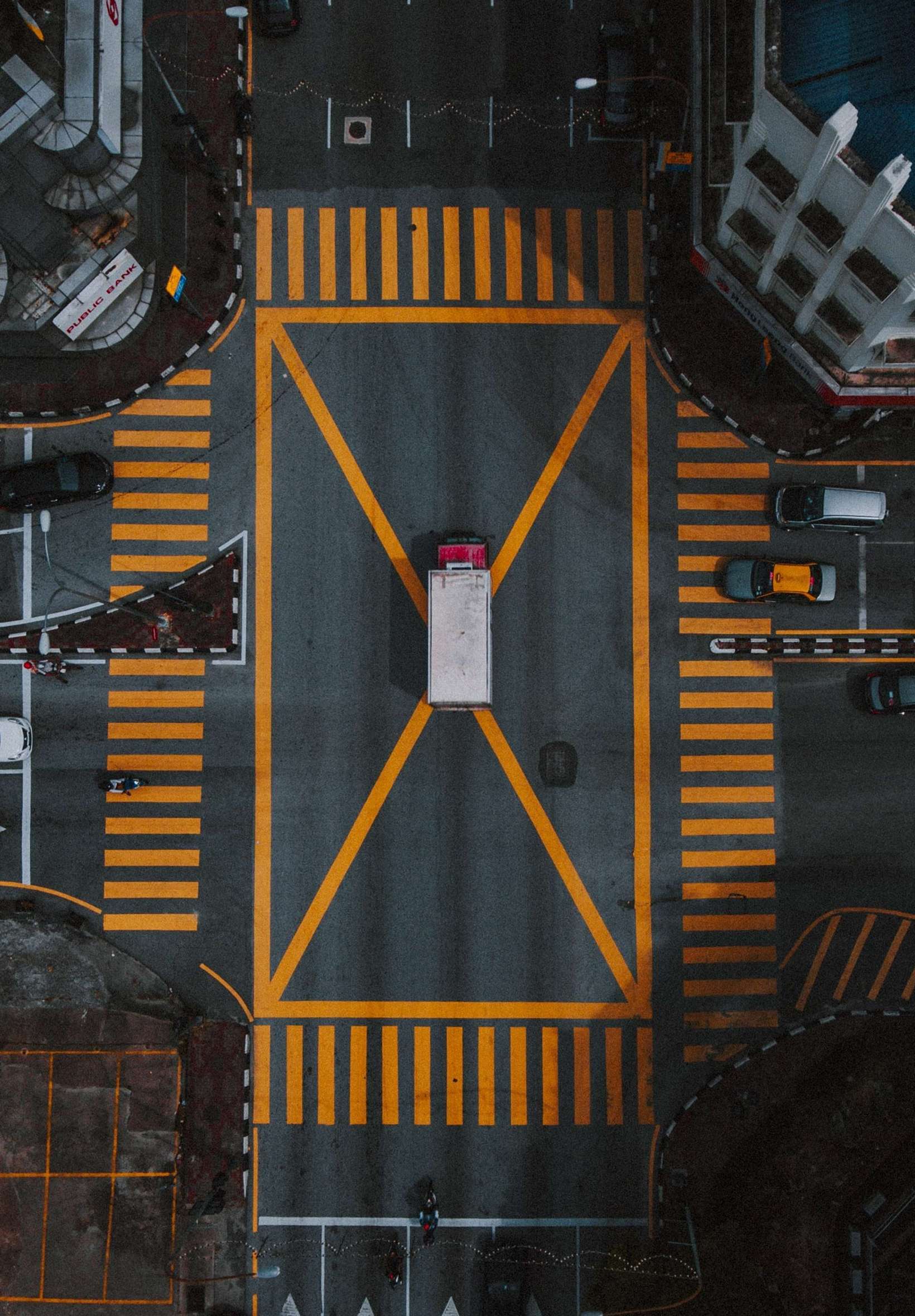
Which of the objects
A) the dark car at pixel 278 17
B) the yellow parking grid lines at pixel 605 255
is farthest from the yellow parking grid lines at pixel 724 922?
the dark car at pixel 278 17

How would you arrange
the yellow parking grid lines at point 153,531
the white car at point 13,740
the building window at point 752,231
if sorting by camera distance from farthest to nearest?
the yellow parking grid lines at point 153,531 → the white car at point 13,740 → the building window at point 752,231

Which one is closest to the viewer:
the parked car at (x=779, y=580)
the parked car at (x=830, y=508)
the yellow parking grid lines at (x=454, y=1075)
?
the parked car at (x=830, y=508)

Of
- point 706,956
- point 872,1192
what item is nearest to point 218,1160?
point 706,956

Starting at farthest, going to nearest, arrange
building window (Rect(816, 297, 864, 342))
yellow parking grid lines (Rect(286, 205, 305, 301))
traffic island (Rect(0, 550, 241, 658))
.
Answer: yellow parking grid lines (Rect(286, 205, 305, 301))
traffic island (Rect(0, 550, 241, 658))
building window (Rect(816, 297, 864, 342))

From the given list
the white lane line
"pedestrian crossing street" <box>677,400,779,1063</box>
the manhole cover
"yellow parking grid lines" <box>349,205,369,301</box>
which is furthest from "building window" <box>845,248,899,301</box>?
the white lane line

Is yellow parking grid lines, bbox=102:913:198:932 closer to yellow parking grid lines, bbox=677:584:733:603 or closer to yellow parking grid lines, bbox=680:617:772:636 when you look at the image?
yellow parking grid lines, bbox=680:617:772:636

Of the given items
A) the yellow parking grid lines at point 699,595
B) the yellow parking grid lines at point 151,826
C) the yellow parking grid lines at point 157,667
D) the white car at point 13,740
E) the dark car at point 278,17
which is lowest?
the yellow parking grid lines at point 151,826

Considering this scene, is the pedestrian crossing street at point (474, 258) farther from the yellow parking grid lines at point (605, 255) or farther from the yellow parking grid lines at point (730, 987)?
the yellow parking grid lines at point (730, 987)
